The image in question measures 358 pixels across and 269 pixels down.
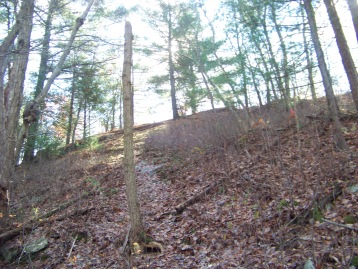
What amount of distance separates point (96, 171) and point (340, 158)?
8.88 metres

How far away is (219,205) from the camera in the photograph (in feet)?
20.3

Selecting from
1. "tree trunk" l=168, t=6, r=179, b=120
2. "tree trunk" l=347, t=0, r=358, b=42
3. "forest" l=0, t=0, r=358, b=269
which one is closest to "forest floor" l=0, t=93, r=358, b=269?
"forest" l=0, t=0, r=358, b=269

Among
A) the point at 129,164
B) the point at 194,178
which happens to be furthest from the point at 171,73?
the point at 129,164

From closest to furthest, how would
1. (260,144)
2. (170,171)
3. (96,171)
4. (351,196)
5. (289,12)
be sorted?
(351,196)
(289,12)
(260,144)
(170,171)
(96,171)

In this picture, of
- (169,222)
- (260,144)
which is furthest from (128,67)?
(260,144)

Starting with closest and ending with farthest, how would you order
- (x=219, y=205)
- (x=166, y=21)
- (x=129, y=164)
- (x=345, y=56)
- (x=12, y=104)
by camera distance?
(x=129, y=164)
(x=219, y=205)
(x=12, y=104)
(x=345, y=56)
(x=166, y=21)

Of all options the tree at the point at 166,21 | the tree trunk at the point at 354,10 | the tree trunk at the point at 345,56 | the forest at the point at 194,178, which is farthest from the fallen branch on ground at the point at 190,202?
the tree at the point at 166,21

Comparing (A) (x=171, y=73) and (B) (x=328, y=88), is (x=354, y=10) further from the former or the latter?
(A) (x=171, y=73)


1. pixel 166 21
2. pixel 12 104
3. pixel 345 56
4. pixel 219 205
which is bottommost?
pixel 219 205

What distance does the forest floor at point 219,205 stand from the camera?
4.16 metres

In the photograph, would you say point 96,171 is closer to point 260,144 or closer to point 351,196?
point 260,144

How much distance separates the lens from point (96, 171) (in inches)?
439

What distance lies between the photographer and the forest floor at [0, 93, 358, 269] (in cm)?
416

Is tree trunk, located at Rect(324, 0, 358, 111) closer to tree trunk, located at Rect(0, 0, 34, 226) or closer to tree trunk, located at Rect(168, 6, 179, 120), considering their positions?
tree trunk, located at Rect(0, 0, 34, 226)
